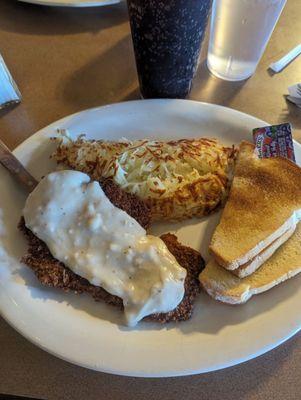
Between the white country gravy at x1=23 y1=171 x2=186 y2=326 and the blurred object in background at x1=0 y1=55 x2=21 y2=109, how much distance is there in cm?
64

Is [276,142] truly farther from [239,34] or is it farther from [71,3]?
[71,3]

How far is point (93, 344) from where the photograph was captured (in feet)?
3.41

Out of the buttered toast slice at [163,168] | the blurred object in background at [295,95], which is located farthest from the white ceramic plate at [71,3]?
the blurred object in background at [295,95]

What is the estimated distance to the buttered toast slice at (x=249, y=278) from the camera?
1115mm

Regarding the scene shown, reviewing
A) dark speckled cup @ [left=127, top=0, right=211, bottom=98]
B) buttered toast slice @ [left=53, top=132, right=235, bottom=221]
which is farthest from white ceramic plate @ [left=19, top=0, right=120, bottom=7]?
buttered toast slice @ [left=53, top=132, right=235, bottom=221]

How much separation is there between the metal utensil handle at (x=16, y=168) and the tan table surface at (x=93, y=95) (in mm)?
277

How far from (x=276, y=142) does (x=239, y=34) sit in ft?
1.72

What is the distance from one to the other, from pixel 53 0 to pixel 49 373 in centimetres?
174

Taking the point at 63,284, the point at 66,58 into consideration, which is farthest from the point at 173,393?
the point at 66,58

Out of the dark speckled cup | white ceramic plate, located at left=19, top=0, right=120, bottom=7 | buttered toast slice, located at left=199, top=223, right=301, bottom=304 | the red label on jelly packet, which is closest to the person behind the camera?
buttered toast slice, located at left=199, top=223, right=301, bottom=304

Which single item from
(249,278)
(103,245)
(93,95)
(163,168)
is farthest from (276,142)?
(93,95)

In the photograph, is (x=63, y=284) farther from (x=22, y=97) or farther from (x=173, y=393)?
(x=22, y=97)

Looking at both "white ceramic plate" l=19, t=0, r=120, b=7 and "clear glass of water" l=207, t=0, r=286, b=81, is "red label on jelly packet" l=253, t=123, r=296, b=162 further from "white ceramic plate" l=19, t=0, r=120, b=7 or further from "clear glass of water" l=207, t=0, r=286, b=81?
"white ceramic plate" l=19, t=0, r=120, b=7

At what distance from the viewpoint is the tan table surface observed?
3.45 ft
